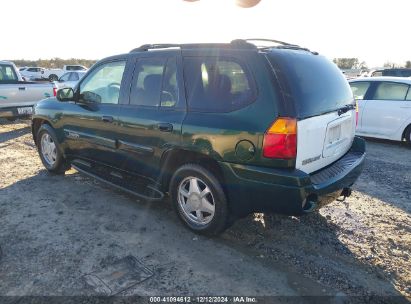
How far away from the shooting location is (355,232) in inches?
154

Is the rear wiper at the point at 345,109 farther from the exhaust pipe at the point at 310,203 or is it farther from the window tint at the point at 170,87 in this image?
the window tint at the point at 170,87

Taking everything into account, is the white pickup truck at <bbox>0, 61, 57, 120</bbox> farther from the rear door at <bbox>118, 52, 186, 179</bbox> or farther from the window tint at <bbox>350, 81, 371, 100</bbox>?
the window tint at <bbox>350, 81, 371, 100</bbox>

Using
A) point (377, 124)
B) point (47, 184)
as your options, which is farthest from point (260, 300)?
point (377, 124)

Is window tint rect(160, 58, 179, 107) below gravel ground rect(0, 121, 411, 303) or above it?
above

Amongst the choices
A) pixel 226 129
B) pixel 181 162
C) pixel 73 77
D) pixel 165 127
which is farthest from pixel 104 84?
pixel 73 77

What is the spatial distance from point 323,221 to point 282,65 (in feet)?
6.44

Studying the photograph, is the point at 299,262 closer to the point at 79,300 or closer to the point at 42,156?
the point at 79,300

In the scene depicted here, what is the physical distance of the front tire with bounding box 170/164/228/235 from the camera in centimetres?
350

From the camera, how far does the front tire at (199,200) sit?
11.5 ft

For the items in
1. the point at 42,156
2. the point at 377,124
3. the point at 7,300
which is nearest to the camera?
the point at 7,300

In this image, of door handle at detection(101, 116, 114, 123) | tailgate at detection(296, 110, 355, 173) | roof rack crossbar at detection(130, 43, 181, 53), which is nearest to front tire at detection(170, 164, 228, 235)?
tailgate at detection(296, 110, 355, 173)

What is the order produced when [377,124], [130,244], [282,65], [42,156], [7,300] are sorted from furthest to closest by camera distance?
[377,124] < [42,156] < [130,244] < [282,65] < [7,300]

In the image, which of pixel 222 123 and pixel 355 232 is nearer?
pixel 222 123

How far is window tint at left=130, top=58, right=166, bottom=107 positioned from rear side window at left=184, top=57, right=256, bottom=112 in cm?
42
